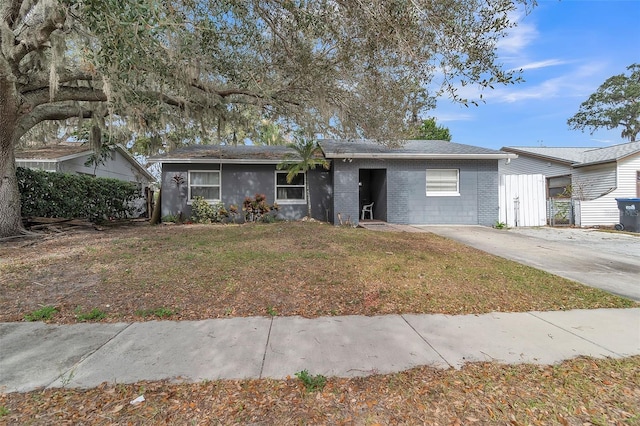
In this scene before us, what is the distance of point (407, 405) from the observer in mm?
2170

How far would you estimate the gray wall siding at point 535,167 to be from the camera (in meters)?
15.6

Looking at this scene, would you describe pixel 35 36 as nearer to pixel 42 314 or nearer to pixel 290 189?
pixel 42 314

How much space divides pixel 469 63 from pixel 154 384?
5234mm

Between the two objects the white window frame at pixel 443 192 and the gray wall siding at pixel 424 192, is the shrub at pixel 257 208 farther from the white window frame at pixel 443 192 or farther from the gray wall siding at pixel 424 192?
the white window frame at pixel 443 192

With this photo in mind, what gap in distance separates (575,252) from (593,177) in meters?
9.82

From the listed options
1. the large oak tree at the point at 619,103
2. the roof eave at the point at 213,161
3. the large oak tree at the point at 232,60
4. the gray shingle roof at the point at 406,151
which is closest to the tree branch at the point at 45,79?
the large oak tree at the point at 232,60

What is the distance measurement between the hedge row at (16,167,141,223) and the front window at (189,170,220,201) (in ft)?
10.5

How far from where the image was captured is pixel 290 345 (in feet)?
9.91

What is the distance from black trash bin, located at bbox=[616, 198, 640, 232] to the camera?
436 inches

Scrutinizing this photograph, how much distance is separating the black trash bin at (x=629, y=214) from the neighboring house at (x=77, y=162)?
19.9 metres

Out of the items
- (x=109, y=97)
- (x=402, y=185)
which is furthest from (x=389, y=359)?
(x=402, y=185)

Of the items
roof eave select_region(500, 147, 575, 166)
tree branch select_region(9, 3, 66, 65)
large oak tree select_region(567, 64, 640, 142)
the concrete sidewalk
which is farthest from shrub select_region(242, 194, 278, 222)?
large oak tree select_region(567, 64, 640, 142)

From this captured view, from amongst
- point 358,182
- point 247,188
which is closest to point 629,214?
point 358,182

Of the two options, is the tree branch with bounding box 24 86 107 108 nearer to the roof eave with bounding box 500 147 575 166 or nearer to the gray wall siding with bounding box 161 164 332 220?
the gray wall siding with bounding box 161 164 332 220
